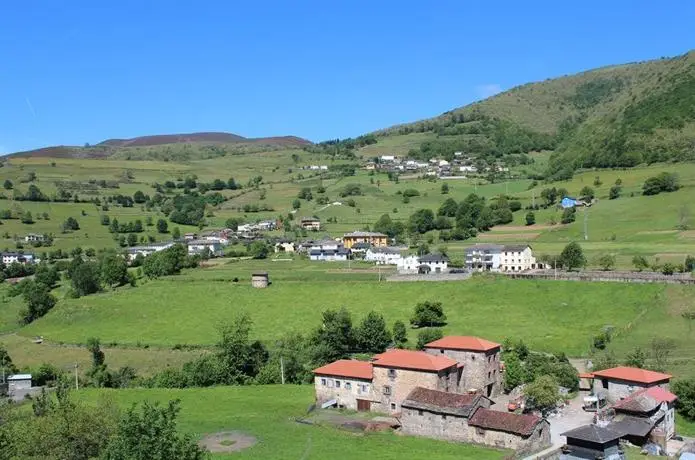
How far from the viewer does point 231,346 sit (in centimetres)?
5994

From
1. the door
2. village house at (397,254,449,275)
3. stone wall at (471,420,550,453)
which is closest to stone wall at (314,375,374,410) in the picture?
the door

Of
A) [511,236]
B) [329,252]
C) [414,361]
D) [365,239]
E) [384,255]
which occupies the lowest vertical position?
[414,361]

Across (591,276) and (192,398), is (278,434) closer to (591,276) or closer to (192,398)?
(192,398)

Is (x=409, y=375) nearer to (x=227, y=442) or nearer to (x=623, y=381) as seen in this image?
(x=227, y=442)

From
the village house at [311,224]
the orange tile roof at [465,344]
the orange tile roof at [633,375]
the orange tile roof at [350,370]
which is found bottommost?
the orange tile roof at [633,375]

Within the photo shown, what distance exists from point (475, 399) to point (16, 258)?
3965 inches

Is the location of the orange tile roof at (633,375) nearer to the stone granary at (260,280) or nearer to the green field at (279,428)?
the green field at (279,428)

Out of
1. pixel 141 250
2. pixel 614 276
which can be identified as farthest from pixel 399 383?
pixel 141 250

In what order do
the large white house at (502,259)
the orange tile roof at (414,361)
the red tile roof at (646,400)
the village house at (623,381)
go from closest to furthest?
the red tile roof at (646,400)
the village house at (623,381)
the orange tile roof at (414,361)
the large white house at (502,259)

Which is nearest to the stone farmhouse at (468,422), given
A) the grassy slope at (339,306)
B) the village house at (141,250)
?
the grassy slope at (339,306)

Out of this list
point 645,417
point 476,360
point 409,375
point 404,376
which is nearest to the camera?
point 645,417

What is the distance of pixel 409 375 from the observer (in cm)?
4500

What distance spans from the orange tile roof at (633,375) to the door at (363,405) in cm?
1453

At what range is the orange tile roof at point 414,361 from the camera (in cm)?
4484
